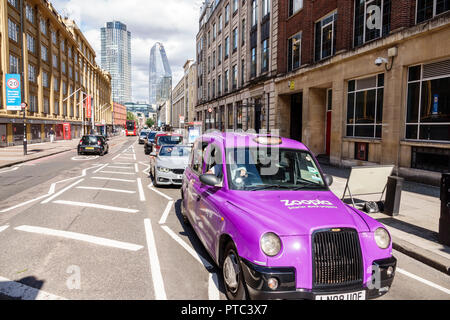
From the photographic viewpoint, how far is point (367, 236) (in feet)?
11.1

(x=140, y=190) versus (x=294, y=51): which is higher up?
(x=294, y=51)

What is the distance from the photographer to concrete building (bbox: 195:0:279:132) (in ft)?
84.3

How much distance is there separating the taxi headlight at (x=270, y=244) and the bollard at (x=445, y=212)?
4.03 m

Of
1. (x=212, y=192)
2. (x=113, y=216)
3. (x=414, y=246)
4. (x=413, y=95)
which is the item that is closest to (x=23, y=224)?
(x=113, y=216)

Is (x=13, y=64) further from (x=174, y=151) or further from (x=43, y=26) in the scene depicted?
(x=174, y=151)

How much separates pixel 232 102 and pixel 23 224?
99.4 ft

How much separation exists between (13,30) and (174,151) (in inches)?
1246

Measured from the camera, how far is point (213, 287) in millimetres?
3988

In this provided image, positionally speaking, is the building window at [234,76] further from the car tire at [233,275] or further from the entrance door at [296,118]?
the car tire at [233,275]

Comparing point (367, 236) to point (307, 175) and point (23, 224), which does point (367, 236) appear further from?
point (23, 224)

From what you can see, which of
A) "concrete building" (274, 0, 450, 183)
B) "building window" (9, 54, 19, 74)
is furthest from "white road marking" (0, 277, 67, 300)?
"building window" (9, 54, 19, 74)

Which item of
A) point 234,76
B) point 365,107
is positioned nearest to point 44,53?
point 234,76

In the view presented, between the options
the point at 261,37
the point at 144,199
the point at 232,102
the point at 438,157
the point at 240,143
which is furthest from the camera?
the point at 232,102

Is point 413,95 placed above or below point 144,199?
above
